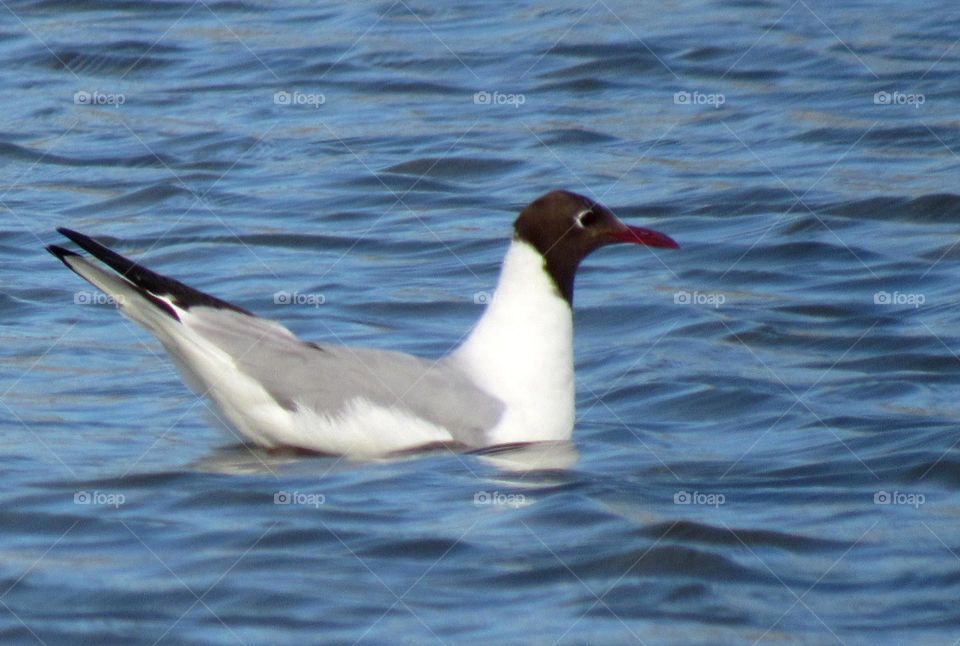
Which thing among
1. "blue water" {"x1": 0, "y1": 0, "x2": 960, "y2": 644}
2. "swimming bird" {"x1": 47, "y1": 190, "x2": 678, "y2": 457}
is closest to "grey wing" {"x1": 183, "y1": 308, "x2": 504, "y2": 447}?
"swimming bird" {"x1": 47, "y1": 190, "x2": 678, "y2": 457}

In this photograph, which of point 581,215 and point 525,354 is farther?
point 581,215

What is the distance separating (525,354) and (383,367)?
0.55 m

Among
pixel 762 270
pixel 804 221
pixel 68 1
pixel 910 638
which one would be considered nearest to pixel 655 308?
pixel 762 270

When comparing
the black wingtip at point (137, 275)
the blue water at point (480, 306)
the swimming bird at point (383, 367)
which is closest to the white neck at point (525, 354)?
the swimming bird at point (383, 367)

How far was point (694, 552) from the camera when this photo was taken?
20.6 feet

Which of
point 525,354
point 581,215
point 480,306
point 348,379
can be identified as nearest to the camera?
point 348,379

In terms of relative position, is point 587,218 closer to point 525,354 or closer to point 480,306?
point 525,354

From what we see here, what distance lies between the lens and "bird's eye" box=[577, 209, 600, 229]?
24.6ft

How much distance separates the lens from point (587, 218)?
24.7 ft

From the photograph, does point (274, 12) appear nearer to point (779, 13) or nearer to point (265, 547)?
point (779, 13)

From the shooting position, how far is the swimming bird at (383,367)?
280 inches

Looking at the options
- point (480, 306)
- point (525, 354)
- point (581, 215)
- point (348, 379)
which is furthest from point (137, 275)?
point (480, 306)

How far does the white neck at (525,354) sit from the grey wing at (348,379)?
0.08m

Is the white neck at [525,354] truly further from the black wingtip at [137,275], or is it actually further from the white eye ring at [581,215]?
the black wingtip at [137,275]
